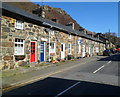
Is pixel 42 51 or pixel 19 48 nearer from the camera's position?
pixel 19 48

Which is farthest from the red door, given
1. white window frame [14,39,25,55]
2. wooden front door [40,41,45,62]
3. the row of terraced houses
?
white window frame [14,39,25,55]

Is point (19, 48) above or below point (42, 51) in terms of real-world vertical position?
above

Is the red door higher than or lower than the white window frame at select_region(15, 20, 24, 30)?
lower

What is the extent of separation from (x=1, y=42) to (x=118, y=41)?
9643 cm

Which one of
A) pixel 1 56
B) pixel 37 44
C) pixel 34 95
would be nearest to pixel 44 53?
pixel 37 44

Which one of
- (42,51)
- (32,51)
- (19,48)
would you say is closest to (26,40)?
(19,48)

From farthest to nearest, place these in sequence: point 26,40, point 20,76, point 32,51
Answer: point 32,51 → point 26,40 → point 20,76

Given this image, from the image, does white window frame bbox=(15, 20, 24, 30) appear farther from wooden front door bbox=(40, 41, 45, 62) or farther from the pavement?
the pavement

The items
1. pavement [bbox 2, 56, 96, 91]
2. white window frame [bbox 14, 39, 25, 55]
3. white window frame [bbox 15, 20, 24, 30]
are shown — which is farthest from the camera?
white window frame [bbox 15, 20, 24, 30]

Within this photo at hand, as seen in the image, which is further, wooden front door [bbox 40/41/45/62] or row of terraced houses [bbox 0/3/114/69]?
wooden front door [bbox 40/41/45/62]

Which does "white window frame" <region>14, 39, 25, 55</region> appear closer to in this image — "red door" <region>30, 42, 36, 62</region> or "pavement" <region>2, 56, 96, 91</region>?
"red door" <region>30, 42, 36, 62</region>

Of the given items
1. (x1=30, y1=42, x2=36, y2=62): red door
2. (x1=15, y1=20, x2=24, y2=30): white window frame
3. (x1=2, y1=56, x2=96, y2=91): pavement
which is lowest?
(x1=2, y1=56, x2=96, y2=91): pavement

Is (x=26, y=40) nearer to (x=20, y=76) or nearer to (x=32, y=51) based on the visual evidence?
(x=32, y=51)

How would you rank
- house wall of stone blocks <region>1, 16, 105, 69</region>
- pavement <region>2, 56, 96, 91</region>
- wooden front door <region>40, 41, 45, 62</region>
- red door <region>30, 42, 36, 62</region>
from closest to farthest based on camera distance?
1. pavement <region>2, 56, 96, 91</region>
2. house wall of stone blocks <region>1, 16, 105, 69</region>
3. red door <region>30, 42, 36, 62</region>
4. wooden front door <region>40, 41, 45, 62</region>
